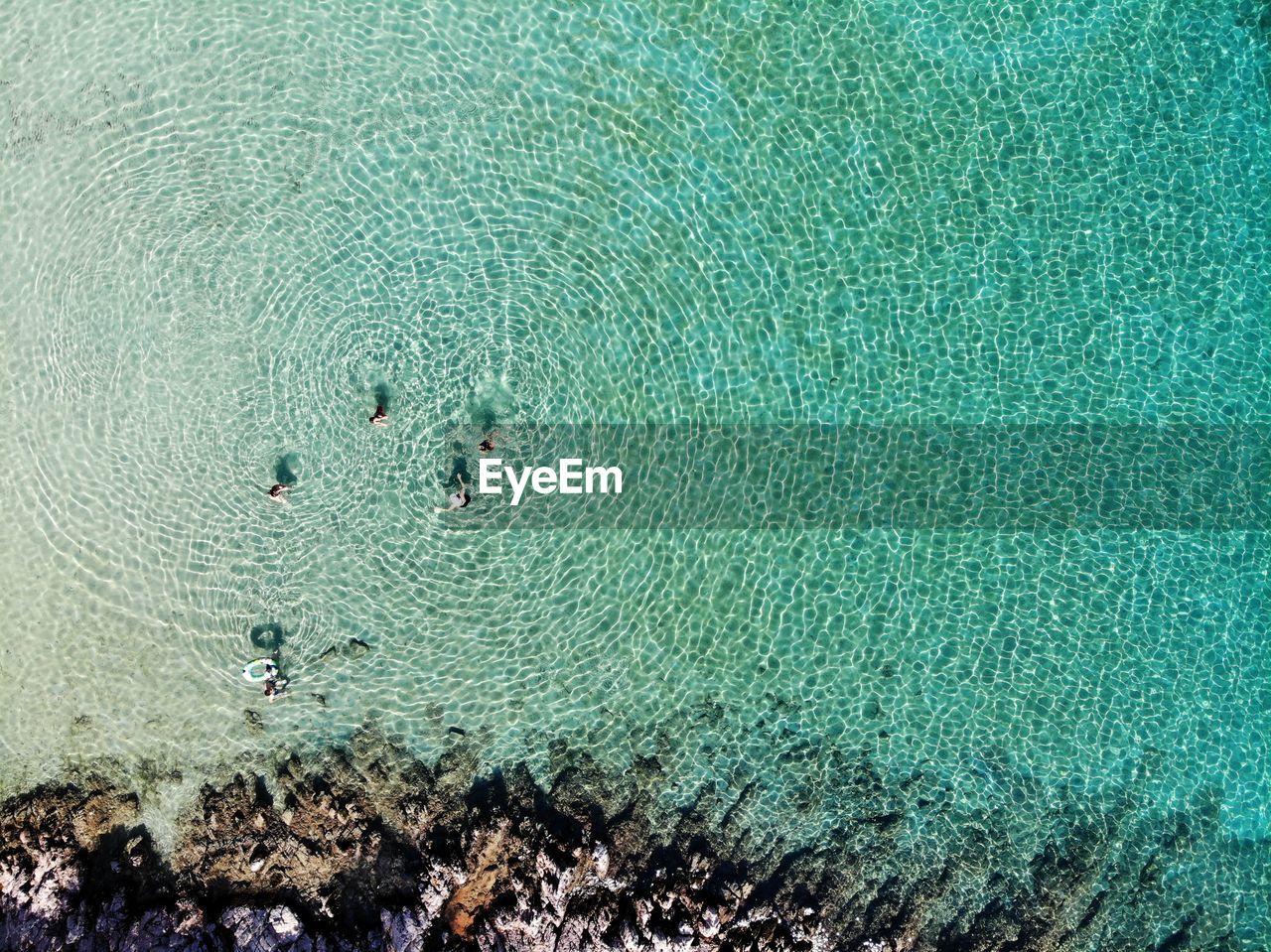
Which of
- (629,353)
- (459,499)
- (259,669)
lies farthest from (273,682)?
(629,353)

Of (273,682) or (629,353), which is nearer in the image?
(273,682)

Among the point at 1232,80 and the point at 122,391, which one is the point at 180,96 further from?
the point at 1232,80

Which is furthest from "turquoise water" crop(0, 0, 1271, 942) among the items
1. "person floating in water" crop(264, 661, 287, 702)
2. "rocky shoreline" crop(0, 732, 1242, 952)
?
"rocky shoreline" crop(0, 732, 1242, 952)

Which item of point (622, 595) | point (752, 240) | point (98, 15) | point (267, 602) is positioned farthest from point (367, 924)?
point (98, 15)

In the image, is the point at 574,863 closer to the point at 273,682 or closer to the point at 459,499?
the point at 273,682

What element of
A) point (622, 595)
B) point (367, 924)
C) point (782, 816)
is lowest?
point (367, 924)

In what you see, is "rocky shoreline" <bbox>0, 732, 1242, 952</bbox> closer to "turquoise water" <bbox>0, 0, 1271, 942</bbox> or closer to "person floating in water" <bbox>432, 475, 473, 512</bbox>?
"turquoise water" <bbox>0, 0, 1271, 942</bbox>
